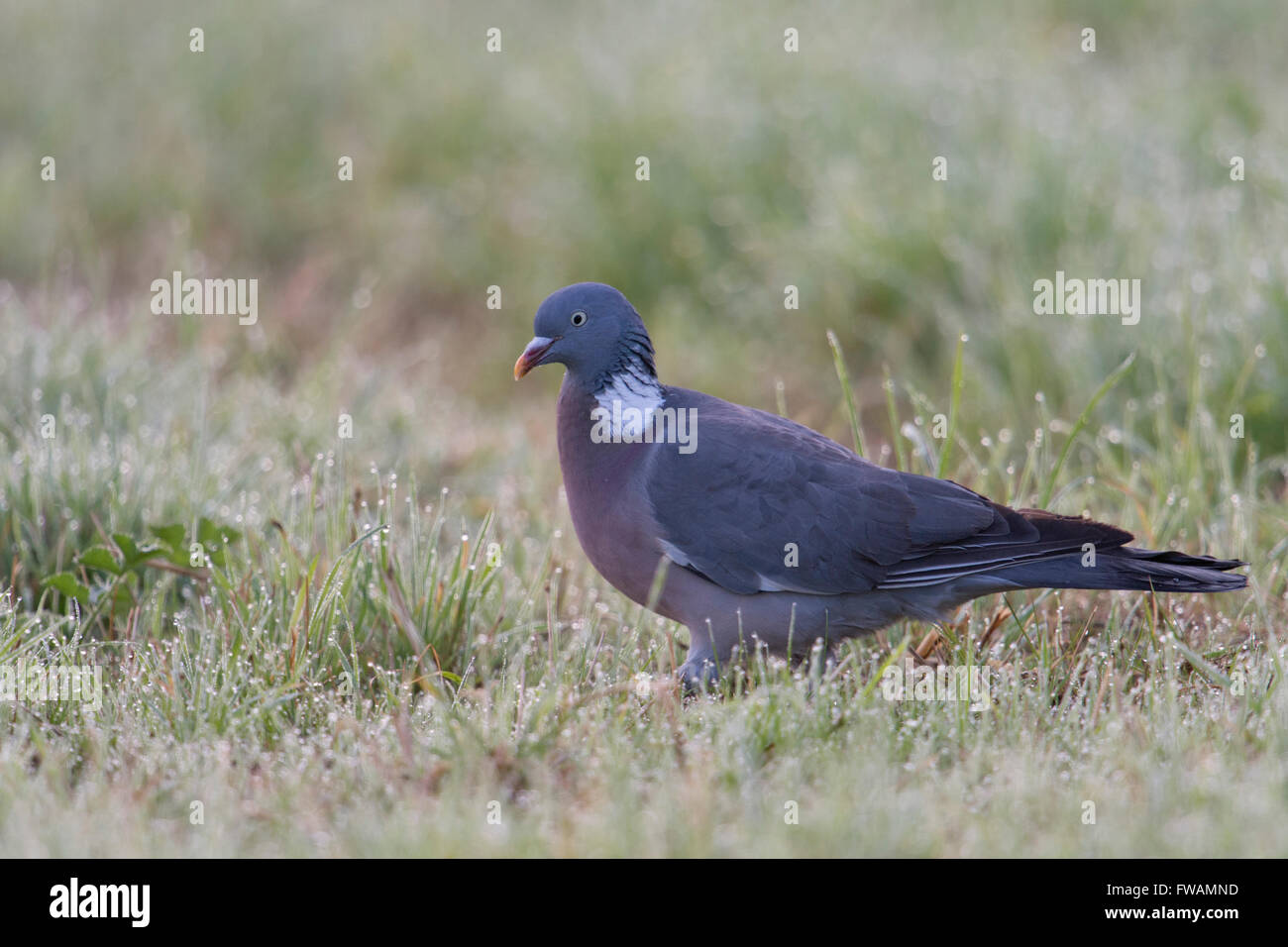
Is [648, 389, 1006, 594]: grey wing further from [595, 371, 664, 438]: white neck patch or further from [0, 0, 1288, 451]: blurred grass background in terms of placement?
[0, 0, 1288, 451]: blurred grass background

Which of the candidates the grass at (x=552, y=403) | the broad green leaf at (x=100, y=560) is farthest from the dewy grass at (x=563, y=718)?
the broad green leaf at (x=100, y=560)

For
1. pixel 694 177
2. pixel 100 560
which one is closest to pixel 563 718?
pixel 100 560

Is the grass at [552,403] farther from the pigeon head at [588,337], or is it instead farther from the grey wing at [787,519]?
the pigeon head at [588,337]

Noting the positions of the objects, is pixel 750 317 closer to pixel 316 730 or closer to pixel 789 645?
pixel 789 645

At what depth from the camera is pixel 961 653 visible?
11.6 feet

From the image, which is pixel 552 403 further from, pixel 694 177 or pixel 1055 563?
pixel 1055 563

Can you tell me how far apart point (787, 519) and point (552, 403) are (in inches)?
126

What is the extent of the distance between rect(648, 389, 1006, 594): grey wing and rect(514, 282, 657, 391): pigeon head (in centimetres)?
29

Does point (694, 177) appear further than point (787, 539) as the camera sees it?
Yes

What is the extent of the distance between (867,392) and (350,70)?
4711 millimetres

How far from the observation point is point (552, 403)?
6445 millimetres

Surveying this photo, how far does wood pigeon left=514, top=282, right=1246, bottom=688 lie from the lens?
Result: 3.35m

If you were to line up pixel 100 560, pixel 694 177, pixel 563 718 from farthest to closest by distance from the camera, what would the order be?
pixel 694 177 → pixel 100 560 → pixel 563 718

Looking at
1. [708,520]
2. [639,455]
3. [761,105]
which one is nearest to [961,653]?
[708,520]
